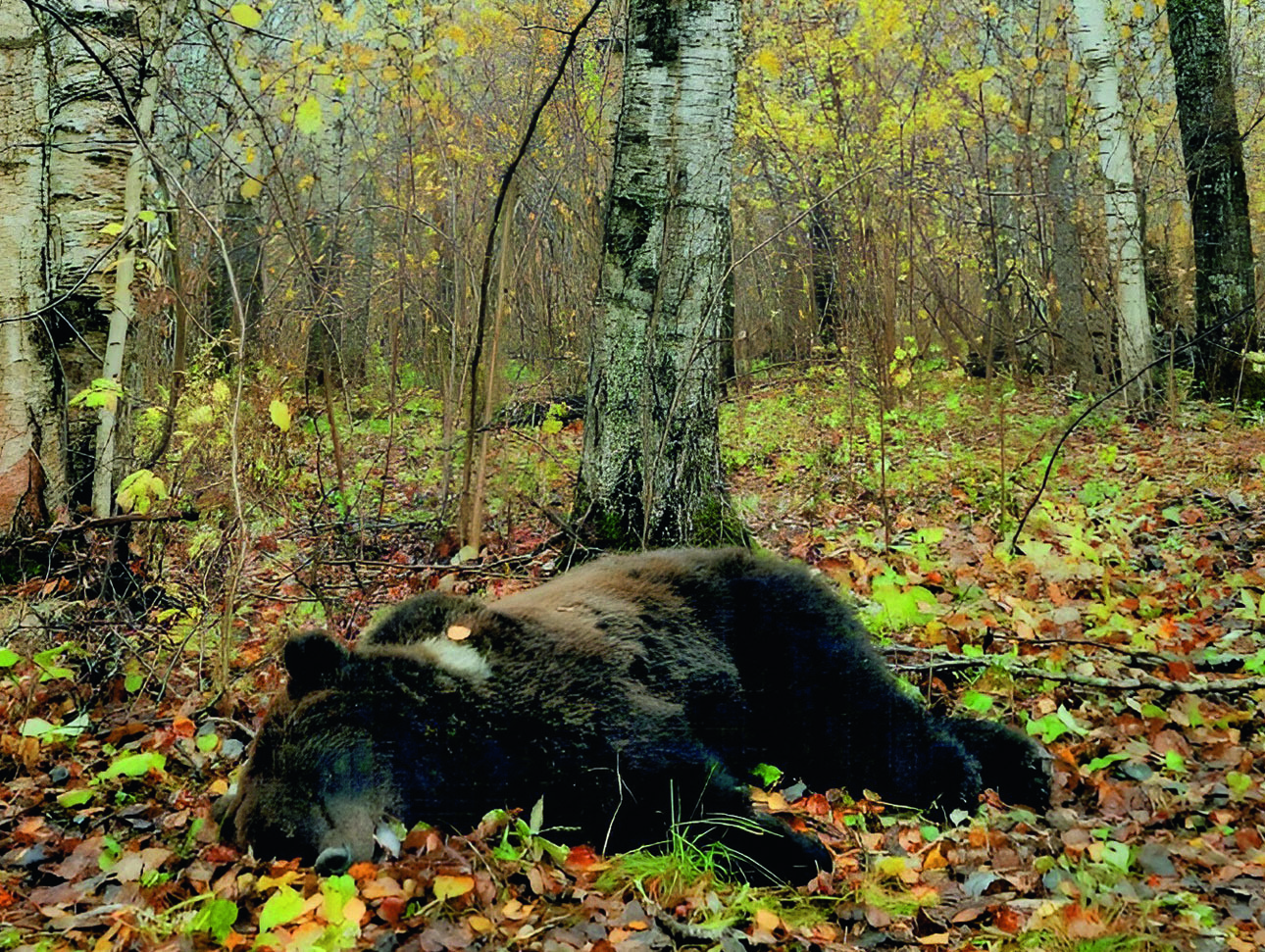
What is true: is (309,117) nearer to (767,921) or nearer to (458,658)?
(458,658)

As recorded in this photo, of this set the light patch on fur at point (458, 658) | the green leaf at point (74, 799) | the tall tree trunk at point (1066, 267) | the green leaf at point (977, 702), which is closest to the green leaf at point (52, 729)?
the green leaf at point (74, 799)

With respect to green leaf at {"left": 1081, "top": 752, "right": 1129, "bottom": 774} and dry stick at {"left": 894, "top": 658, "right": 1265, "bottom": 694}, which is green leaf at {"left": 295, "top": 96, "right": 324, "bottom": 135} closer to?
dry stick at {"left": 894, "top": 658, "right": 1265, "bottom": 694}

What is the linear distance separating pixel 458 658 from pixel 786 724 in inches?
56.1

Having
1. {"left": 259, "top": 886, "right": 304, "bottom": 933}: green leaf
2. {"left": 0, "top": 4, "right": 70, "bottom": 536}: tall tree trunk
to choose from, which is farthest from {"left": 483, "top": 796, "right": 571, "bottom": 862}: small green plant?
{"left": 0, "top": 4, "right": 70, "bottom": 536}: tall tree trunk

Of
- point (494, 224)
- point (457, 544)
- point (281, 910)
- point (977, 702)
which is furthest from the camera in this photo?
point (457, 544)

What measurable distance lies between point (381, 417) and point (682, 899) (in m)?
10.0

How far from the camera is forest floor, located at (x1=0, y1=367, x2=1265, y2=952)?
2688 millimetres

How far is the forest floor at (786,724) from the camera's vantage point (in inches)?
106

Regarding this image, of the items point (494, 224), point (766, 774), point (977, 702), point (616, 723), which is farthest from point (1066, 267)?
point (616, 723)

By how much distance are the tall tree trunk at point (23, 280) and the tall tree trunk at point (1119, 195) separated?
10.2 metres

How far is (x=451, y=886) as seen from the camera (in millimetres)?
2775

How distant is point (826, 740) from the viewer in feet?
12.9

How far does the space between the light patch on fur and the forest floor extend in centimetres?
49

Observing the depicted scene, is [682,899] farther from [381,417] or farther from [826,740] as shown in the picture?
[381,417]
